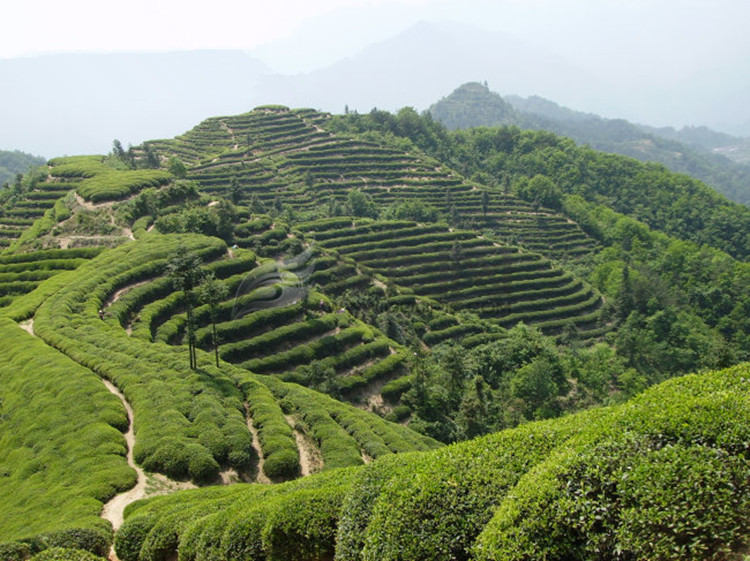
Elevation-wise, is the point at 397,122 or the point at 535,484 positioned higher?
the point at 397,122

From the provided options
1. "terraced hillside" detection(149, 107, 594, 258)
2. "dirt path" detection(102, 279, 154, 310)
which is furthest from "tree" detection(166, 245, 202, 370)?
"terraced hillside" detection(149, 107, 594, 258)

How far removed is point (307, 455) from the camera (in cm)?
2617

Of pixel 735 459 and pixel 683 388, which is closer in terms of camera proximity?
pixel 735 459

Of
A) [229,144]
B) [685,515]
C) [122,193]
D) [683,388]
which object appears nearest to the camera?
[685,515]

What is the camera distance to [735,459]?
27.5 ft

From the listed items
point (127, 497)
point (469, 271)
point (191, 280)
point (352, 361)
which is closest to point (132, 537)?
point (127, 497)

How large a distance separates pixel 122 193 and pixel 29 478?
51234 millimetres

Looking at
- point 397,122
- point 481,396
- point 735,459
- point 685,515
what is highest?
point 397,122

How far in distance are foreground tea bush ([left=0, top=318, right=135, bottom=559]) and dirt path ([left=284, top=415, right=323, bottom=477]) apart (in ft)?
27.6

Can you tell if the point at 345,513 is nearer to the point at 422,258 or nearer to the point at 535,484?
the point at 535,484

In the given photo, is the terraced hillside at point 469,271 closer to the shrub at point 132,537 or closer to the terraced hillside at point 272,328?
the terraced hillside at point 272,328

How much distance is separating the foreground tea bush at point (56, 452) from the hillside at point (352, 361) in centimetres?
12

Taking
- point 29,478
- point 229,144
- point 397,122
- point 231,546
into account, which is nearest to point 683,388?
point 231,546

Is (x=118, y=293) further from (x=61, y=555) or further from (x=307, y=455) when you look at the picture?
(x=61, y=555)
